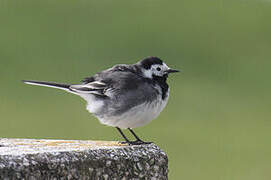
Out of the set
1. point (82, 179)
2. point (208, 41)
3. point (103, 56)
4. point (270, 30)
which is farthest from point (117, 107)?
point (270, 30)

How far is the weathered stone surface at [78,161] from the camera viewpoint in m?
3.55

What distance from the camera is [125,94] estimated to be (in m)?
5.95

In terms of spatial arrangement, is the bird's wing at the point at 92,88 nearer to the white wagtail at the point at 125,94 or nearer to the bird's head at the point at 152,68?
the white wagtail at the point at 125,94

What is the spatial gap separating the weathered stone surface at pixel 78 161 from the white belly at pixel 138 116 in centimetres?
103

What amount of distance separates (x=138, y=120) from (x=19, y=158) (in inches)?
90.1

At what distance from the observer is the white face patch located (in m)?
6.34

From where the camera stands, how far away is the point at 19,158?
3561 mm

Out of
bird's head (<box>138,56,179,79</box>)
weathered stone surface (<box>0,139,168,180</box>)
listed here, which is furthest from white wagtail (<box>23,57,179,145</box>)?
weathered stone surface (<box>0,139,168,180</box>)

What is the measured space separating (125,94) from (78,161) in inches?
85.3

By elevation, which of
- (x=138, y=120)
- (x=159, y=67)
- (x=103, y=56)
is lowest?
(x=138, y=120)

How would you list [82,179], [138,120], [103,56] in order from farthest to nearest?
1. [103,56]
2. [138,120]
3. [82,179]

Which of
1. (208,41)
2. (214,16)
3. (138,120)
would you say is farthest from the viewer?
(214,16)

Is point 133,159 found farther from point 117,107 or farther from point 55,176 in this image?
point 117,107

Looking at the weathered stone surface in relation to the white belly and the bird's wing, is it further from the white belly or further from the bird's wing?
the bird's wing
